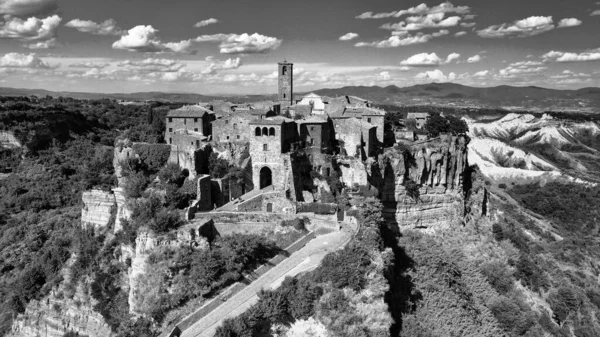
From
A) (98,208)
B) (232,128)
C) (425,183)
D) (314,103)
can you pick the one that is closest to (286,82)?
(314,103)

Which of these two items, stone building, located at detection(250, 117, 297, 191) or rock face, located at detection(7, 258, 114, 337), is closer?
rock face, located at detection(7, 258, 114, 337)

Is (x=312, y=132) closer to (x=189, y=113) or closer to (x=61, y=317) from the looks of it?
(x=189, y=113)

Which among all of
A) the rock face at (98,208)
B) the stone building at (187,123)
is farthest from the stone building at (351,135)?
the rock face at (98,208)

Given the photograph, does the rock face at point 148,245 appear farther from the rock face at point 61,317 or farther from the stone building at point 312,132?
the stone building at point 312,132

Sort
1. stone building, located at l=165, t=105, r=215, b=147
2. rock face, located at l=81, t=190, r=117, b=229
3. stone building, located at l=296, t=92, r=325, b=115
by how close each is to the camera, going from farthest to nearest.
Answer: stone building, located at l=296, t=92, r=325, b=115 → stone building, located at l=165, t=105, r=215, b=147 → rock face, located at l=81, t=190, r=117, b=229

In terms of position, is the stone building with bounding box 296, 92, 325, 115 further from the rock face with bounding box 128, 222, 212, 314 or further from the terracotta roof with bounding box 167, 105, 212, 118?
the rock face with bounding box 128, 222, 212, 314

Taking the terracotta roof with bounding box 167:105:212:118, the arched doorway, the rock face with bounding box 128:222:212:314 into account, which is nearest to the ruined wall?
the terracotta roof with bounding box 167:105:212:118
